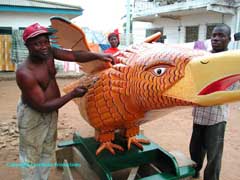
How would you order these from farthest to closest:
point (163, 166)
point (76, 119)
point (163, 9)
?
1. point (163, 9)
2. point (76, 119)
3. point (163, 166)

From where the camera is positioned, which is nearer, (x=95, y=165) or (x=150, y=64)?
(x=150, y=64)

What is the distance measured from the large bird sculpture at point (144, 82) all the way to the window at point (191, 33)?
8.12m

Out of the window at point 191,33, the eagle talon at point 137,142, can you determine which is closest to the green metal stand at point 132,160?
the eagle talon at point 137,142

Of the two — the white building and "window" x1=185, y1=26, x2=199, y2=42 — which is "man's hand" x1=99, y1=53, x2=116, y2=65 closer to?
the white building

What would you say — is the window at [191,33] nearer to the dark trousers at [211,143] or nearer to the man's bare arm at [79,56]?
the dark trousers at [211,143]

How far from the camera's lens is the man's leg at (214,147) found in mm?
2219

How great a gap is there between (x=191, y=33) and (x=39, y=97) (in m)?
8.99

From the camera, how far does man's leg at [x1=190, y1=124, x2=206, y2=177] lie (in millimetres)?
2459

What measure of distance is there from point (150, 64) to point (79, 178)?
1795 mm

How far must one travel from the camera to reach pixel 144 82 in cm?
163

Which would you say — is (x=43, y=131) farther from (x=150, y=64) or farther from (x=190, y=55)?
(x=190, y=55)

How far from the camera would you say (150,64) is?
161 cm

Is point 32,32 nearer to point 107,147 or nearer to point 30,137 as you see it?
point 30,137

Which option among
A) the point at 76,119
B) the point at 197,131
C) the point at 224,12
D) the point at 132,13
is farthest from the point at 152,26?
the point at 197,131
